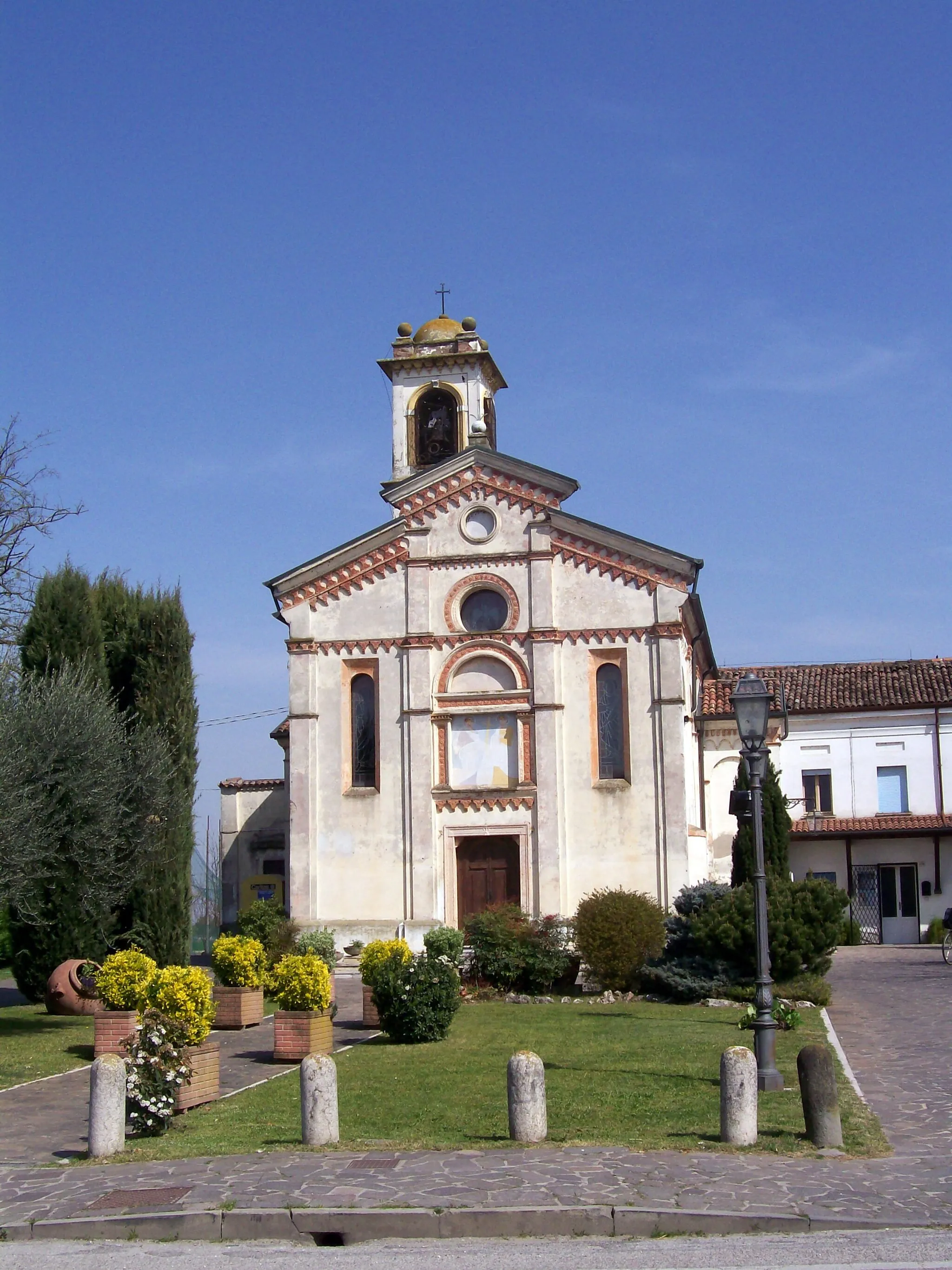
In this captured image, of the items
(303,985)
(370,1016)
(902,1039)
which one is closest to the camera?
(303,985)

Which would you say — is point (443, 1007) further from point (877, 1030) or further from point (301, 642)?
point (301, 642)

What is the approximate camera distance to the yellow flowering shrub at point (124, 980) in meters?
15.7

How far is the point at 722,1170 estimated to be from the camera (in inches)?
372

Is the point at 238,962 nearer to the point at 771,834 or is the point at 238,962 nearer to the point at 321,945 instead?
the point at 321,945

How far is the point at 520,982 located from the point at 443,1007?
21.5 ft

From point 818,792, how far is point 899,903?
3.84 metres

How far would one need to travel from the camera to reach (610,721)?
28984mm

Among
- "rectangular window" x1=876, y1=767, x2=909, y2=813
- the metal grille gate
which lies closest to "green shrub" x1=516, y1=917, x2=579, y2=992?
the metal grille gate

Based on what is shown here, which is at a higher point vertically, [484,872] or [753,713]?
[753,713]

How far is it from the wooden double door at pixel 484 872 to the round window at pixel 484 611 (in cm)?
473

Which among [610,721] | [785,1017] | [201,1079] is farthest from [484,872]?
[201,1079]

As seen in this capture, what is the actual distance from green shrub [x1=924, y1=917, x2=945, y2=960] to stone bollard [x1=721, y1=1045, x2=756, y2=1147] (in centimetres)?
2839

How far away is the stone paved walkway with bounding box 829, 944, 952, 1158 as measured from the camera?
1151 cm

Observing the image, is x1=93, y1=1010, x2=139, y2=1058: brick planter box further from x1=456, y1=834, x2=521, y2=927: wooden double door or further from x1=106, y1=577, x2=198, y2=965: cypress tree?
x1=456, y1=834, x2=521, y2=927: wooden double door
